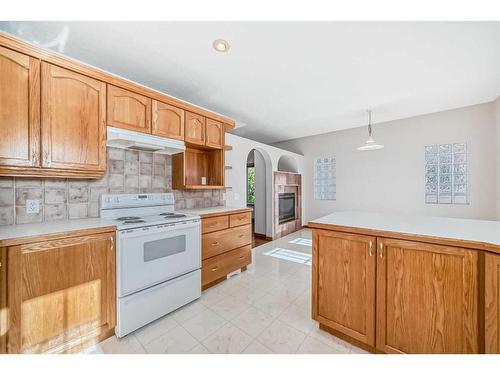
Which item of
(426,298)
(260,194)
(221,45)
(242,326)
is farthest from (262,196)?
(426,298)

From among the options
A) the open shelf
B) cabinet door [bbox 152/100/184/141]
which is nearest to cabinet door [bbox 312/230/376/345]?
the open shelf

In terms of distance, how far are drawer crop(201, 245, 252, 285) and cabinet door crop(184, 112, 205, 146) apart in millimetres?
1463

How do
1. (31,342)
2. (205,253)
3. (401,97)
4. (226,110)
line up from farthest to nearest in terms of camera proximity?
(226,110)
(401,97)
(205,253)
(31,342)

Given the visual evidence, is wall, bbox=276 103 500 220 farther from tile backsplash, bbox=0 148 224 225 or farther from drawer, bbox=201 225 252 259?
tile backsplash, bbox=0 148 224 225

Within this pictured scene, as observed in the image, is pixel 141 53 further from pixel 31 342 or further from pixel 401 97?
pixel 401 97

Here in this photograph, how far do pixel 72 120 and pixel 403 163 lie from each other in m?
5.45

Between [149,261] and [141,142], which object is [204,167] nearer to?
[141,142]

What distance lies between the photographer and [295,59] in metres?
2.13

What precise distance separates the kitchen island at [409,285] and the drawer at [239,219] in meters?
1.30

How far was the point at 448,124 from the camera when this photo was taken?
398 cm

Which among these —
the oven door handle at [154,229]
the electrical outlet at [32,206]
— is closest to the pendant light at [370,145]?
the oven door handle at [154,229]

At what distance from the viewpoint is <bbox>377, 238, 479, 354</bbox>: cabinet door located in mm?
1137

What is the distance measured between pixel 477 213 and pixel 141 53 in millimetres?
5645
